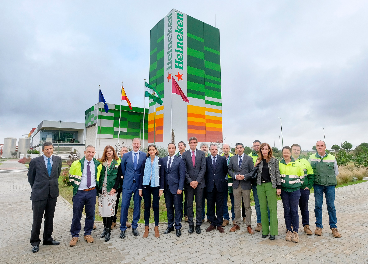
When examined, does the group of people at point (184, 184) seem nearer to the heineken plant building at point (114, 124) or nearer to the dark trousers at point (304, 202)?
the dark trousers at point (304, 202)

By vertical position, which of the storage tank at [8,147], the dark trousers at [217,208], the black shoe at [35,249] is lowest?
the black shoe at [35,249]

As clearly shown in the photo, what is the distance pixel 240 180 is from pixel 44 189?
4223mm

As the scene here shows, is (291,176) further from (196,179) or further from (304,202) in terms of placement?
(196,179)

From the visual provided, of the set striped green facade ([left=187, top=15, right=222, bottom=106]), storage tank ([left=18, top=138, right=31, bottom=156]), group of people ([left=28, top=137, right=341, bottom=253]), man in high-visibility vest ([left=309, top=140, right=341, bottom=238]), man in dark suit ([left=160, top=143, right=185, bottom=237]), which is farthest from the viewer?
storage tank ([left=18, top=138, right=31, bottom=156])

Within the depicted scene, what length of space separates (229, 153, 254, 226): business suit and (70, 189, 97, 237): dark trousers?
3217mm

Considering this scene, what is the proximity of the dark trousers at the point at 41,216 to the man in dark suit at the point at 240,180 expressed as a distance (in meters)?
3.96

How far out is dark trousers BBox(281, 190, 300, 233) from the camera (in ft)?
15.6

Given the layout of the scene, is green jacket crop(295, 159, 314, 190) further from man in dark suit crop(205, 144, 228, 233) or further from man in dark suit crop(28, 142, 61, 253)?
man in dark suit crop(28, 142, 61, 253)

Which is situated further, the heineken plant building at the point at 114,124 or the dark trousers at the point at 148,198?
the heineken plant building at the point at 114,124

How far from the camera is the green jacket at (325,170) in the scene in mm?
4969

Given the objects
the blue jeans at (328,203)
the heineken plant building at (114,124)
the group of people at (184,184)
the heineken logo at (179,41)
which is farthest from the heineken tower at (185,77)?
the blue jeans at (328,203)

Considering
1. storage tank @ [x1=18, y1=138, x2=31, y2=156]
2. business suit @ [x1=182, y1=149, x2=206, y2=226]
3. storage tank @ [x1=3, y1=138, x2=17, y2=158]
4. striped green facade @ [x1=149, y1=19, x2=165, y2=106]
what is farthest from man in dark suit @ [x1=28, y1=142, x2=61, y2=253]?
storage tank @ [x1=3, y1=138, x2=17, y2=158]

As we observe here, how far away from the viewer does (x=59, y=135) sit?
61.1 m

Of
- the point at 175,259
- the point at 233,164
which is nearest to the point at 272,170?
the point at 233,164
